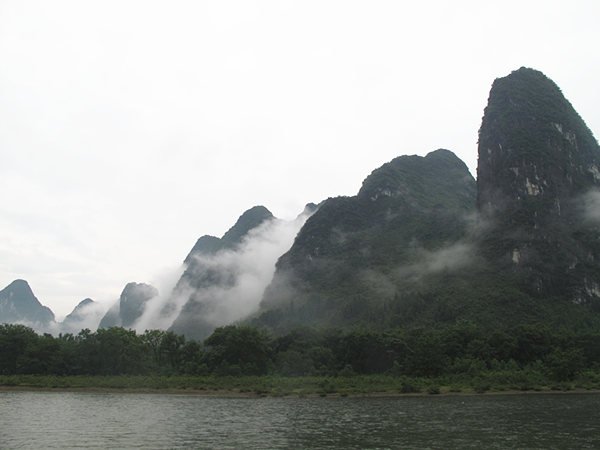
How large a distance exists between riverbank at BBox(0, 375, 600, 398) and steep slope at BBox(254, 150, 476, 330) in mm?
40231

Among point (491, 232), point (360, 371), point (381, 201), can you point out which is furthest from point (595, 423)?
point (381, 201)

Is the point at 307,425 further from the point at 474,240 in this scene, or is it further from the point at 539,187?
the point at 539,187

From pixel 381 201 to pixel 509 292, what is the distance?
61.6 meters

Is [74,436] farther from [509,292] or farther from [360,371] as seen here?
[509,292]

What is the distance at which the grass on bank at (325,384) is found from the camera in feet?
136

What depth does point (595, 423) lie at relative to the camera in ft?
70.4

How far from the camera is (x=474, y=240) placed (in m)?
102

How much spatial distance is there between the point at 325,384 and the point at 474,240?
68625mm

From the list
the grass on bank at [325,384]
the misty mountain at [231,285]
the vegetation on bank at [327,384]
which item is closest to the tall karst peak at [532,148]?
the vegetation on bank at [327,384]

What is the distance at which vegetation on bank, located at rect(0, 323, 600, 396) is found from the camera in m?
45.5

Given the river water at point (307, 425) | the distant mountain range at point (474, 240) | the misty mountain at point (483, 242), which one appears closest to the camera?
the river water at point (307, 425)

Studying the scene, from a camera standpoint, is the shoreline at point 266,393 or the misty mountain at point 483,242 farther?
the misty mountain at point 483,242

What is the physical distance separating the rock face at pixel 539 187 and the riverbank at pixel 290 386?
1824 inches

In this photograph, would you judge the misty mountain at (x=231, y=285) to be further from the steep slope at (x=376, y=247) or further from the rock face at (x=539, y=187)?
the rock face at (x=539, y=187)
